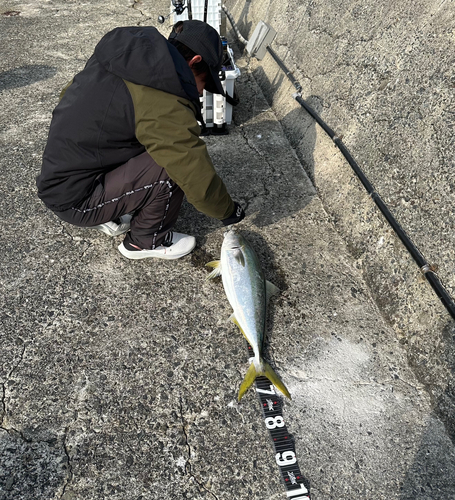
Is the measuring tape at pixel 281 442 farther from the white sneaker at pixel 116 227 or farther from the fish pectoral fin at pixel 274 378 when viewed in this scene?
the white sneaker at pixel 116 227

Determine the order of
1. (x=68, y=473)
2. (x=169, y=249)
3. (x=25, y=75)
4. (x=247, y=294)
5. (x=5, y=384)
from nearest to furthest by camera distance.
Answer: (x=68, y=473)
(x=5, y=384)
(x=247, y=294)
(x=169, y=249)
(x=25, y=75)

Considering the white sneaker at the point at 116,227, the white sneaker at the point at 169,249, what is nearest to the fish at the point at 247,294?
the white sneaker at the point at 169,249

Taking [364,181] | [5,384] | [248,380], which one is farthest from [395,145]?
[5,384]

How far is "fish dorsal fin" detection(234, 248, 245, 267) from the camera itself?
2.37 meters

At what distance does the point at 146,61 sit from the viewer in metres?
1.76

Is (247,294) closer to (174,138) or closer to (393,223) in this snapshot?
(174,138)

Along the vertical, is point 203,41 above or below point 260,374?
above

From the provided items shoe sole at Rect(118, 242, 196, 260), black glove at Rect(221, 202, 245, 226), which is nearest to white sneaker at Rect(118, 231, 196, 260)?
shoe sole at Rect(118, 242, 196, 260)

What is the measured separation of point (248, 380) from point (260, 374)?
76 millimetres

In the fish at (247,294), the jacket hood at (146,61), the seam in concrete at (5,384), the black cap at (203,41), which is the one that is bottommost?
the seam in concrete at (5,384)

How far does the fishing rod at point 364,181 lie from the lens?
2082 mm

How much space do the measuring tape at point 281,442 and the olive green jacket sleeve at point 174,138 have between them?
1.19 metres

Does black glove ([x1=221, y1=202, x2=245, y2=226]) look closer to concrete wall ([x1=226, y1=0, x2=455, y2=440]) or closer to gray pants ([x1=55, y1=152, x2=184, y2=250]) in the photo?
gray pants ([x1=55, y1=152, x2=184, y2=250])

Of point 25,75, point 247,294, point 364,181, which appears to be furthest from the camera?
point 25,75
